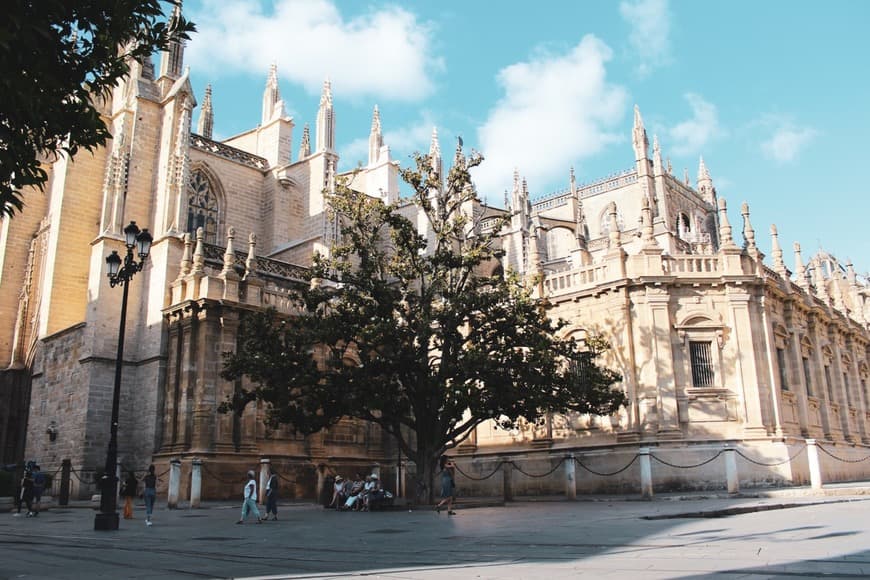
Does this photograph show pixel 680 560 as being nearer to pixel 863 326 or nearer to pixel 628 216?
pixel 863 326

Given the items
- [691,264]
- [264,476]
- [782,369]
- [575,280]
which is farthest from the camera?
[575,280]

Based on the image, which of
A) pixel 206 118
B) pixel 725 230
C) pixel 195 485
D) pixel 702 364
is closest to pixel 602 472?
pixel 702 364

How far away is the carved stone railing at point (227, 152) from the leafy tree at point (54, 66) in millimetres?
25992

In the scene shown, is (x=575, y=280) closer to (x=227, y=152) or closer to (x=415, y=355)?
(x=415, y=355)

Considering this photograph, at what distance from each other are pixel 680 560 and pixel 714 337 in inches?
665

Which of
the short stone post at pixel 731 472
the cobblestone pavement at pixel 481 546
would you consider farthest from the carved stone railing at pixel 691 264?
the cobblestone pavement at pixel 481 546

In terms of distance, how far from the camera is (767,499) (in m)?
17.3

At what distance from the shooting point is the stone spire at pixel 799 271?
2969 centimetres

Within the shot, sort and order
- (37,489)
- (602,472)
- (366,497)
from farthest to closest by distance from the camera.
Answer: (602,472) < (37,489) < (366,497)

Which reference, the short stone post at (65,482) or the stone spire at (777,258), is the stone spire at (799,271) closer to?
the stone spire at (777,258)

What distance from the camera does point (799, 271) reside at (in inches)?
1188

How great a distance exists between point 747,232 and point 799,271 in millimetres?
6707

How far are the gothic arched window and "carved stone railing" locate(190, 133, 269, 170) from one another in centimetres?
126

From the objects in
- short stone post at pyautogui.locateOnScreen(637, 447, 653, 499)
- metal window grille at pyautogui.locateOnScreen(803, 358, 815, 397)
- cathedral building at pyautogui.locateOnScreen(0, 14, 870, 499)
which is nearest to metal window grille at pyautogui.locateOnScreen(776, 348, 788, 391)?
cathedral building at pyautogui.locateOnScreen(0, 14, 870, 499)
